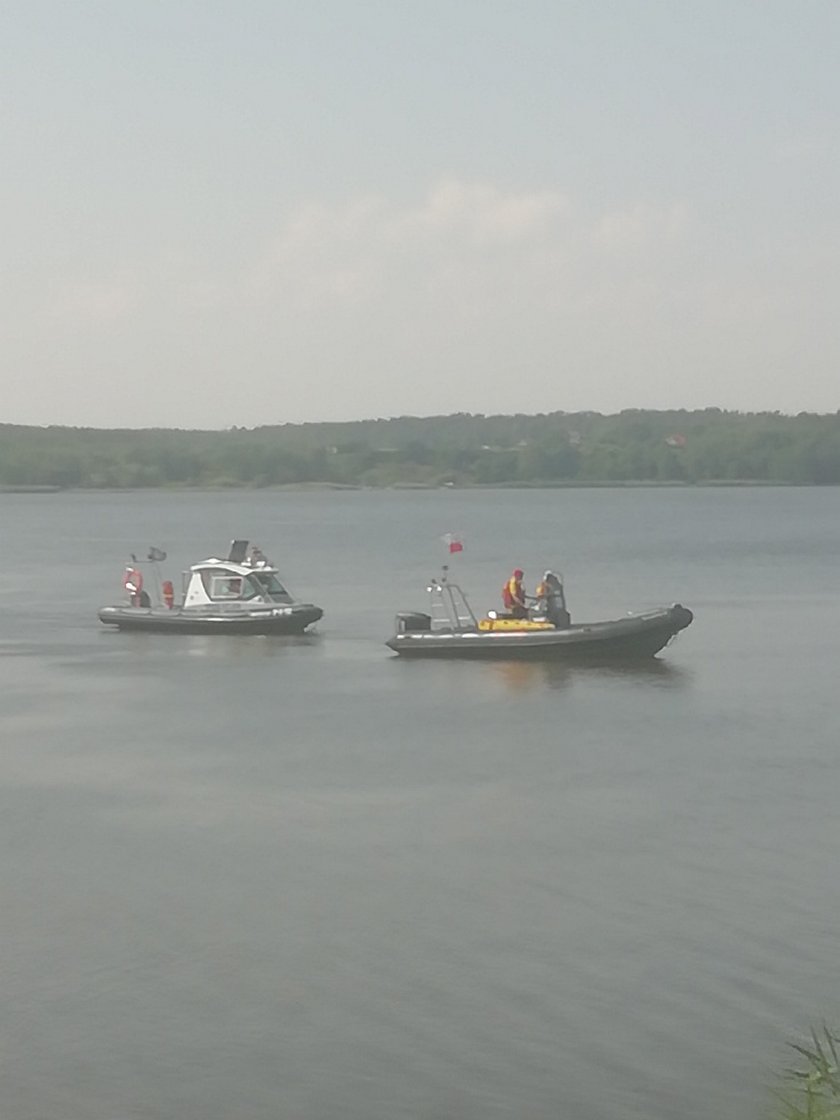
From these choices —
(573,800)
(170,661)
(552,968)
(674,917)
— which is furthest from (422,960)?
(170,661)

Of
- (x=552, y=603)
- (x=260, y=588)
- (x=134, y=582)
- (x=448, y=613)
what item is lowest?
(x=448, y=613)

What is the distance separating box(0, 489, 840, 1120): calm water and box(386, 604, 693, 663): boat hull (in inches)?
19.4

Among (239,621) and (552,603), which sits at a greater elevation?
(552,603)

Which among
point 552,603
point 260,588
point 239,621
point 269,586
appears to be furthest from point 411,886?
point 269,586

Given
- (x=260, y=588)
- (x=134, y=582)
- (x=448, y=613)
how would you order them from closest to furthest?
Result: 1. (x=260, y=588)
2. (x=448, y=613)
3. (x=134, y=582)

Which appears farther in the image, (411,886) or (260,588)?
(260,588)

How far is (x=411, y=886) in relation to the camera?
72.0 ft

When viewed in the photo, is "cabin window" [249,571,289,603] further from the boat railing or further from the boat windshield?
the boat railing

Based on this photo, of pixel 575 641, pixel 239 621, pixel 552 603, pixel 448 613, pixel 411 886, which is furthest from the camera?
pixel 448 613

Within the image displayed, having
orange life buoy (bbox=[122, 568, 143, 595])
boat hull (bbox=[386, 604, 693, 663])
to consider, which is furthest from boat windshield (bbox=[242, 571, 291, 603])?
boat hull (bbox=[386, 604, 693, 663])

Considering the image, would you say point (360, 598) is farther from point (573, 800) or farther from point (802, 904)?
point (802, 904)

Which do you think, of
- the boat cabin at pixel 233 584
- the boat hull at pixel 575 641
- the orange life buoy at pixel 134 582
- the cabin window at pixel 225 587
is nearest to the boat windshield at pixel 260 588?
the boat cabin at pixel 233 584

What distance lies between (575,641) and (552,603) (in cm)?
132

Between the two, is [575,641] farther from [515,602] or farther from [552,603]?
[515,602]
